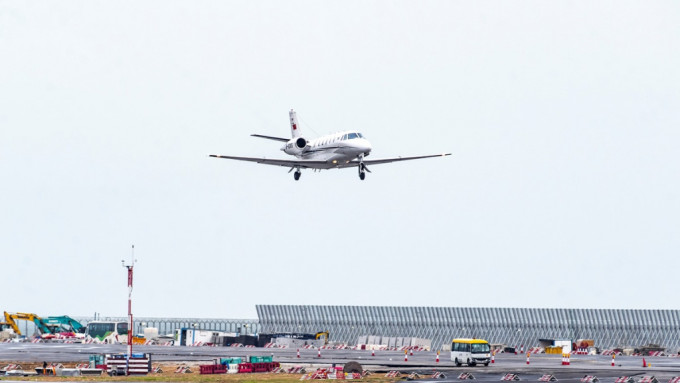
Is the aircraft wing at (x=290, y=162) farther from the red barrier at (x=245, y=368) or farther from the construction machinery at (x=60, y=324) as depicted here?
the construction machinery at (x=60, y=324)

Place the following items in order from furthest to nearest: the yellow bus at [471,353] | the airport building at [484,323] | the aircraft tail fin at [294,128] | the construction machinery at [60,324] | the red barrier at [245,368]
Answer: the construction machinery at [60,324] → the airport building at [484,323] → the aircraft tail fin at [294,128] → the yellow bus at [471,353] → the red barrier at [245,368]

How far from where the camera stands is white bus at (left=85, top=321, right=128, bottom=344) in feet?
494

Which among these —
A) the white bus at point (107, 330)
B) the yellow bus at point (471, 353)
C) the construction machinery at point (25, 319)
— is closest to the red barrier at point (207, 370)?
the yellow bus at point (471, 353)

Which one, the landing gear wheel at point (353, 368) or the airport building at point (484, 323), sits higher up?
the airport building at point (484, 323)

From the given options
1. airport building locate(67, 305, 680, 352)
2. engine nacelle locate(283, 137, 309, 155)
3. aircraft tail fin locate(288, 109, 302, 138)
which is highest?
aircraft tail fin locate(288, 109, 302, 138)

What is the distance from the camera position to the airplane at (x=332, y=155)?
84.7 meters

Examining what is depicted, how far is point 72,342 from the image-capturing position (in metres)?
149

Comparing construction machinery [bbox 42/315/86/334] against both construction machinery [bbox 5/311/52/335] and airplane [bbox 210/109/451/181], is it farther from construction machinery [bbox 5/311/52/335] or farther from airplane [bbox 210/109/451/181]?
airplane [bbox 210/109/451/181]

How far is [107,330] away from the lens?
154m

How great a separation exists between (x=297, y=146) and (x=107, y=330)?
231 feet

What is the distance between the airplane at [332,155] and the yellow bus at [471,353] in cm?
1583

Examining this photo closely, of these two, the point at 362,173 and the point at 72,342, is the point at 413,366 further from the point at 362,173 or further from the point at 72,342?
the point at 72,342

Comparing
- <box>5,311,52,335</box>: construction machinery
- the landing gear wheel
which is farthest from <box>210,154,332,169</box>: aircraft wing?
<box>5,311,52,335</box>: construction machinery

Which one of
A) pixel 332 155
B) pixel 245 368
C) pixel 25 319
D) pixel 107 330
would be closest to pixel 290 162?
pixel 332 155
